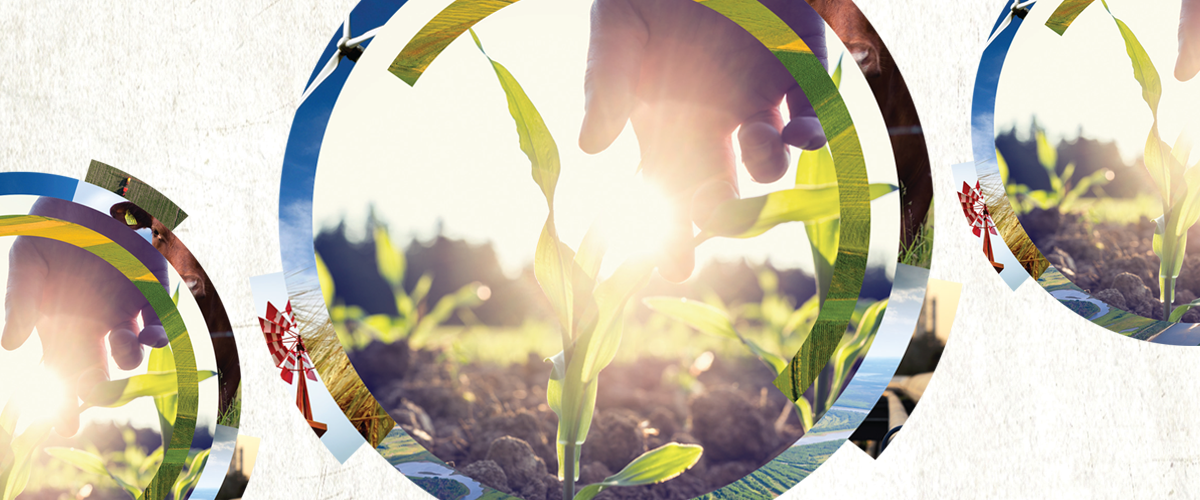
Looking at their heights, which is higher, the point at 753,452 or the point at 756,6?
the point at 756,6

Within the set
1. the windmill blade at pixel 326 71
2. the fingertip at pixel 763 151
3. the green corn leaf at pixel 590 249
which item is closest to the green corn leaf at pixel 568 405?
the green corn leaf at pixel 590 249

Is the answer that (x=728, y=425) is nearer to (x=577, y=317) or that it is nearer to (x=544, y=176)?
(x=577, y=317)

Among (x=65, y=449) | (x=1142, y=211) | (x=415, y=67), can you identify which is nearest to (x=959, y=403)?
(x=1142, y=211)

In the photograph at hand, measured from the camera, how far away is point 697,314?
715 mm

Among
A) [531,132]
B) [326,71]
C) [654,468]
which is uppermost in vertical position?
[326,71]

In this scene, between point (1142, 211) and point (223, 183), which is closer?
point (223, 183)

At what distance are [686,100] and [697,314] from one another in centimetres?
26

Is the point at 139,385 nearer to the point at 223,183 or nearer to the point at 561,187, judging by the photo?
the point at 223,183

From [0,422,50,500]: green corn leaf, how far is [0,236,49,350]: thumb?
0.11m

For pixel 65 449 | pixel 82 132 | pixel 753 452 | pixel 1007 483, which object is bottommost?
pixel 1007 483

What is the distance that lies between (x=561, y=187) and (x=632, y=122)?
117mm

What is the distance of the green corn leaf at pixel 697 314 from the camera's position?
2.34ft

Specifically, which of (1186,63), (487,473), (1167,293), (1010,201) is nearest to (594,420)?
(487,473)

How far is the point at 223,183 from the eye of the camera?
72 centimetres
